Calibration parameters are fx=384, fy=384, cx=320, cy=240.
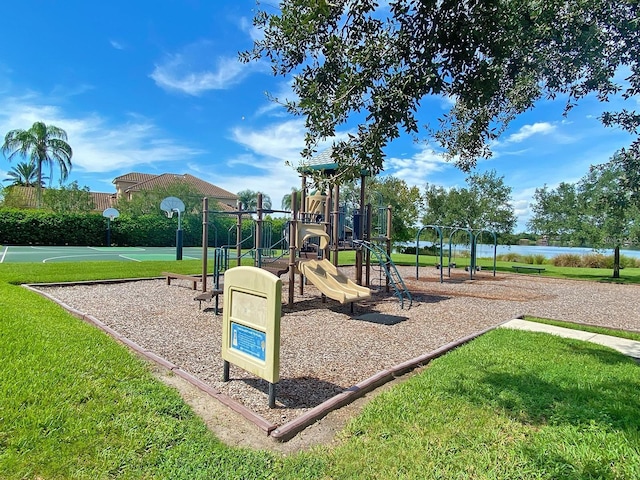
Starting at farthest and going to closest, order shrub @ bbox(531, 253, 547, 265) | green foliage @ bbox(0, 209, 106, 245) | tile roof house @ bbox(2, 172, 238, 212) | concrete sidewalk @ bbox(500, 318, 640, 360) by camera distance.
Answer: tile roof house @ bbox(2, 172, 238, 212)
shrub @ bbox(531, 253, 547, 265)
green foliage @ bbox(0, 209, 106, 245)
concrete sidewalk @ bbox(500, 318, 640, 360)

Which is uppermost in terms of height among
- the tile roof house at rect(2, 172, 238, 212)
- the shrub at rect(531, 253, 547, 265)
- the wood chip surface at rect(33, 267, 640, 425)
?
the tile roof house at rect(2, 172, 238, 212)

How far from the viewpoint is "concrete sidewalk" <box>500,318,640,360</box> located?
5471 mm

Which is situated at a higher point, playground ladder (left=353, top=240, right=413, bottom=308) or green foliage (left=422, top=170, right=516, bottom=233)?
green foliage (left=422, top=170, right=516, bottom=233)

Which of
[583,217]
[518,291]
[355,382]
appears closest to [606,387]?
[355,382]

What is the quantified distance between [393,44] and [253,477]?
128 inches

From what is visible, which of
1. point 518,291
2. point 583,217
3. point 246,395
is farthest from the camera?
point 583,217

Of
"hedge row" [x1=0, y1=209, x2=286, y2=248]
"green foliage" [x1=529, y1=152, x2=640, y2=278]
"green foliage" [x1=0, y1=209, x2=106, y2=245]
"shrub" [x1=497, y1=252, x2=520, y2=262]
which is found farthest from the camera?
"shrub" [x1=497, y1=252, x2=520, y2=262]

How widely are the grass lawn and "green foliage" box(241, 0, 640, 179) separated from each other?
80.6 inches

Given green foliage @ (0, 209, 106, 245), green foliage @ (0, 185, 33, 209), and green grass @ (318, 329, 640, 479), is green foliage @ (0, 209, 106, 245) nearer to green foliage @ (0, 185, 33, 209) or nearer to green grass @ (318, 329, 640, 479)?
green foliage @ (0, 185, 33, 209)

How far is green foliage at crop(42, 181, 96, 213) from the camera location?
34.9m

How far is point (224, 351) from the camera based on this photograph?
391 centimetres

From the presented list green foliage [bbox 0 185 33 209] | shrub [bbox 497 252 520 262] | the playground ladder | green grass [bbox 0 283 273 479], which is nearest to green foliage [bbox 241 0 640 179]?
green grass [bbox 0 283 273 479]

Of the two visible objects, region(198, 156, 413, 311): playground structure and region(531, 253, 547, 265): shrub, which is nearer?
region(198, 156, 413, 311): playground structure

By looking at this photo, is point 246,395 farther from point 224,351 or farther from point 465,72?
point 465,72
